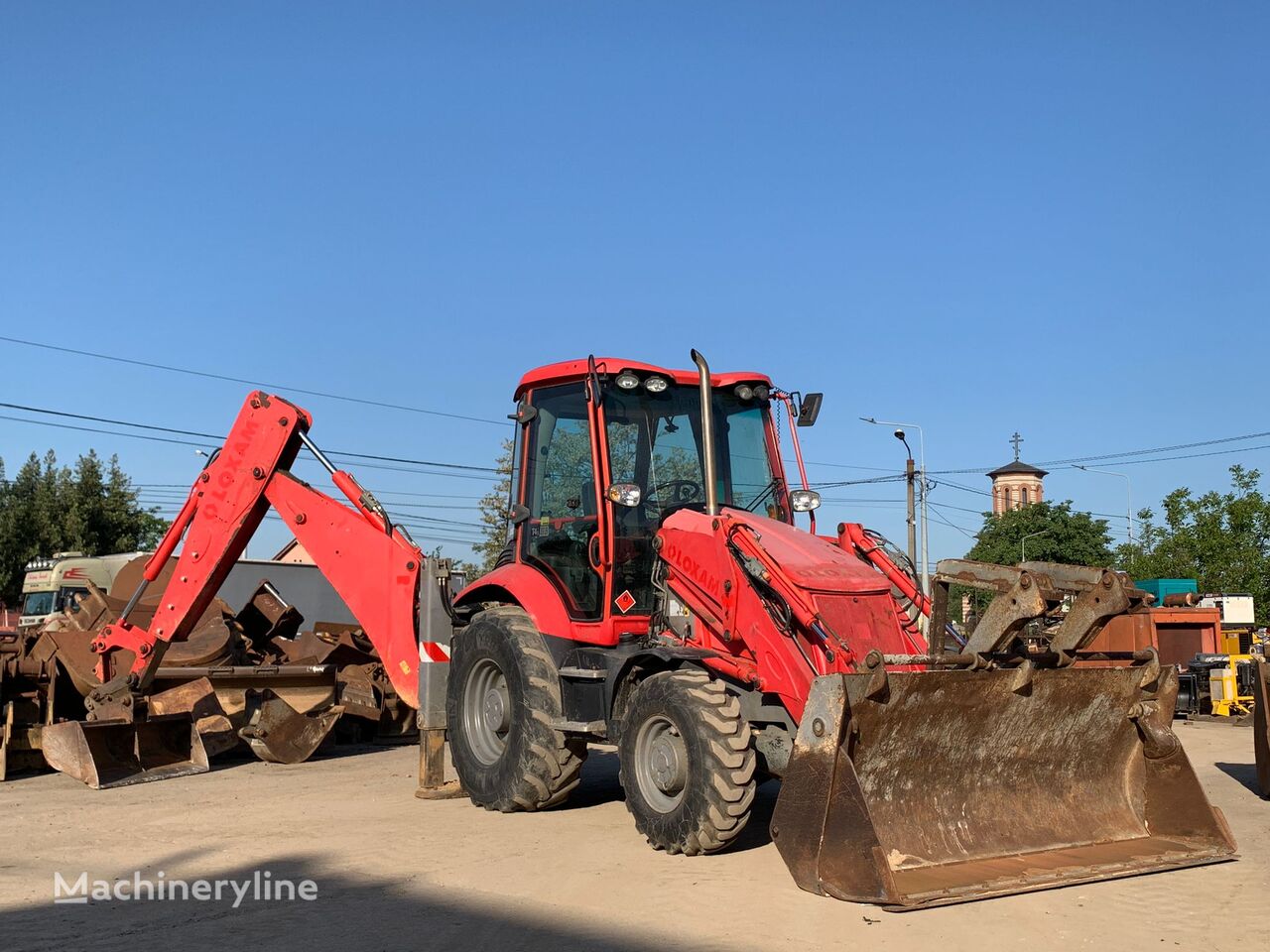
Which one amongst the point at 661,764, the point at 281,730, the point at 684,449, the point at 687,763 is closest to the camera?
the point at 687,763

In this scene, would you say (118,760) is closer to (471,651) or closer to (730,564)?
(471,651)

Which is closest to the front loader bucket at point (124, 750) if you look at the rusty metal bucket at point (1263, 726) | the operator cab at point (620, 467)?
the operator cab at point (620, 467)

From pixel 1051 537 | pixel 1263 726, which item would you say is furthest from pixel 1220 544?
pixel 1263 726

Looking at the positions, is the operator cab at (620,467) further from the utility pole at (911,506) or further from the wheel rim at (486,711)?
the utility pole at (911,506)

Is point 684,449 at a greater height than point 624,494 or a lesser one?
greater

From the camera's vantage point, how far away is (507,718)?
930cm

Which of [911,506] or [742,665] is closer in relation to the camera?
[742,665]

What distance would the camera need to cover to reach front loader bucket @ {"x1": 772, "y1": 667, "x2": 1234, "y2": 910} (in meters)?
6.21

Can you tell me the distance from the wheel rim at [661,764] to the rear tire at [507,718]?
1.16 m

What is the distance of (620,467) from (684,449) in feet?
1.87

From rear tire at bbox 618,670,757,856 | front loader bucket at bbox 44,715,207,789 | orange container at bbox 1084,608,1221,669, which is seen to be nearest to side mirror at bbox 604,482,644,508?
rear tire at bbox 618,670,757,856

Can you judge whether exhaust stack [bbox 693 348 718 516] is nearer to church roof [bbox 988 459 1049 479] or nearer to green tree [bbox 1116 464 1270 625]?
green tree [bbox 1116 464 1270 625]

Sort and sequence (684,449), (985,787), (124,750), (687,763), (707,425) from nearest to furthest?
(985,787)
(687,763)
(707,425)
(684,449)
(124,750)

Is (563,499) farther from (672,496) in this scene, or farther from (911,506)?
(911,506)
